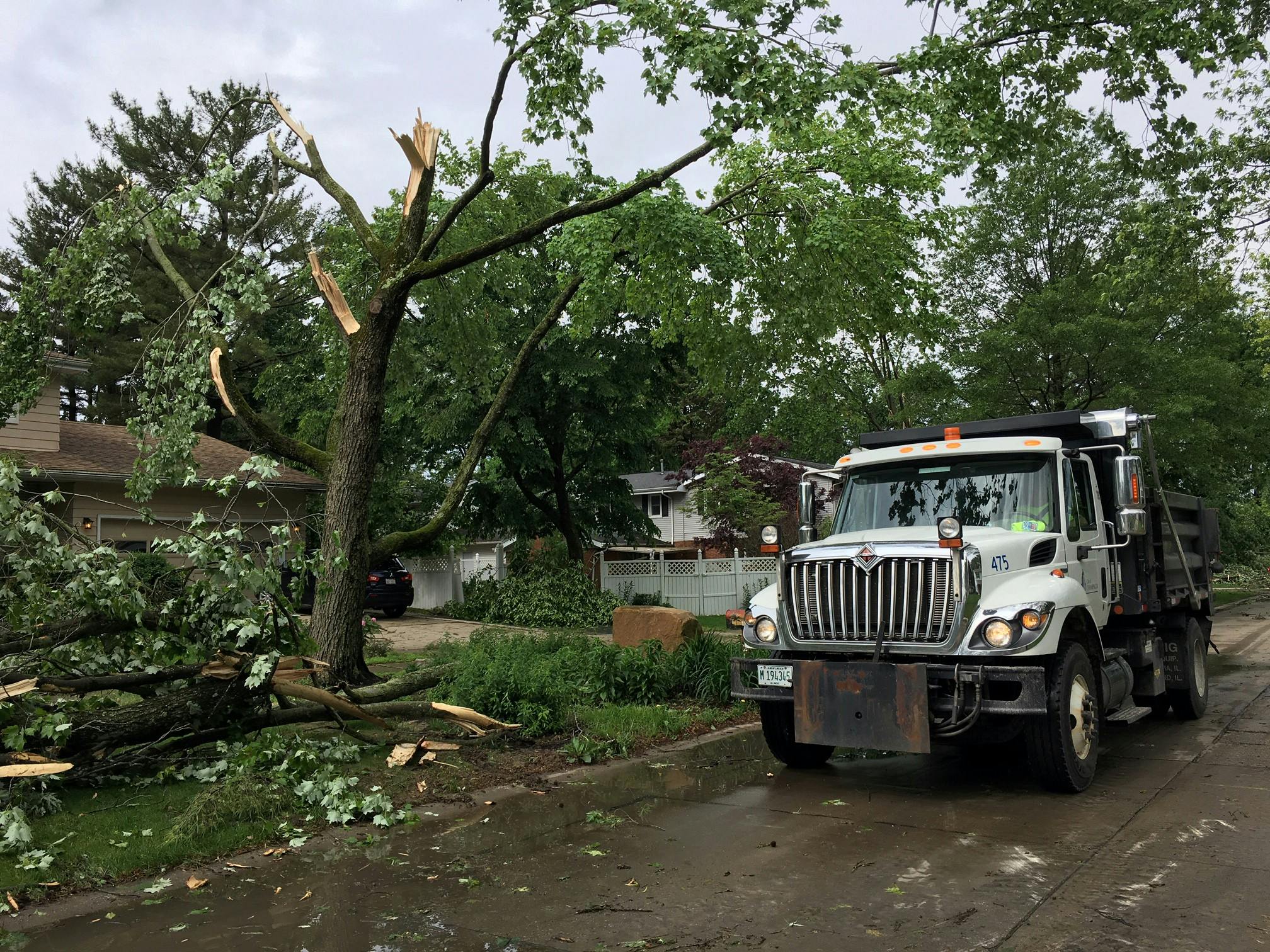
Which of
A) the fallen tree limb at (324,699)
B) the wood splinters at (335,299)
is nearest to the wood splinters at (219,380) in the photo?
the wood splinters at (335,299)

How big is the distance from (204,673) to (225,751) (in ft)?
2.01

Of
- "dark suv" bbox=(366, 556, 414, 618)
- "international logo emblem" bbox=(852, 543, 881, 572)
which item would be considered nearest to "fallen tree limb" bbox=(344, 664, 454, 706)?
"international logo emblem" bbox=(852, 543, 881, 572)

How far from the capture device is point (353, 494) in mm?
9461

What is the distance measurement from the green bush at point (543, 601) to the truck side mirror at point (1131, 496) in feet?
47.5

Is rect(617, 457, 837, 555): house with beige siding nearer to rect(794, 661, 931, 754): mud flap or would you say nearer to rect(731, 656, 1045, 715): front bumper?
rect(794, 661, 931, 754): mud flap

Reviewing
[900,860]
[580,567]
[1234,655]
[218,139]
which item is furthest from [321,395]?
[900,860]

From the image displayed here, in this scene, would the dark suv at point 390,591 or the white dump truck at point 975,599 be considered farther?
the dark suv at point 390,591

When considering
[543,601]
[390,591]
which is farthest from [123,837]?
[390,591]

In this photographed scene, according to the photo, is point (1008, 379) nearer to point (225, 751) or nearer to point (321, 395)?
point (321, 395)

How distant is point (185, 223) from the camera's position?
11.9 meters

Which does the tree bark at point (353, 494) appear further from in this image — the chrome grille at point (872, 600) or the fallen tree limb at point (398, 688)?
the chrome grille at point (872, 600)

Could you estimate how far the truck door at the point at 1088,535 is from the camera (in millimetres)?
7574

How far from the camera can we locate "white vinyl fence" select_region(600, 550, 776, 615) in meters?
24.5

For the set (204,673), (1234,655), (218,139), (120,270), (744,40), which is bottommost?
(1234,655)
